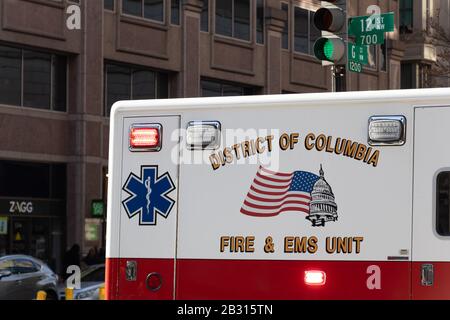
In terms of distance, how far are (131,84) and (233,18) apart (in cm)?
609

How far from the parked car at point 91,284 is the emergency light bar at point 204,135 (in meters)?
10.6

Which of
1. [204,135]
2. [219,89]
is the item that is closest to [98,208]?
[219,89]

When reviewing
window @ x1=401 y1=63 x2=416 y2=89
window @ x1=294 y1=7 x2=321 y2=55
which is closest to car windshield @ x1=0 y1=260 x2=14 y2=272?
window @ x1=294 y1=7 x2=321 y2=55

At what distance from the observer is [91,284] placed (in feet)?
62.7

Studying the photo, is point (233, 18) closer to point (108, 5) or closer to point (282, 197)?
point (108, 5)

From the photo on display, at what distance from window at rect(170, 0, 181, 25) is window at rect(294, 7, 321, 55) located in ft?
24.4

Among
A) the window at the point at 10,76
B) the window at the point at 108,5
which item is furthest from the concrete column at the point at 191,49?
the window at the point at 10,76

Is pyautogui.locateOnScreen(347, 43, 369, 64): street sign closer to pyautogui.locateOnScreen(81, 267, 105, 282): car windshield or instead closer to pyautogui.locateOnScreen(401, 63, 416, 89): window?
pyautogui.locateOnScreen(81, 267, 105, 282): car windshield

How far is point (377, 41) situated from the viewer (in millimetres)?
15125

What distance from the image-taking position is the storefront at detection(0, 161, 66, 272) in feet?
104

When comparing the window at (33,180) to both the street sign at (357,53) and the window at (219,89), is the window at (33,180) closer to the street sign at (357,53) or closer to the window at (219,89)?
the window at (219,89)

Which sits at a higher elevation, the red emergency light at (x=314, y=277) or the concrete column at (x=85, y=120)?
the concrete column at (x=85, y=120)

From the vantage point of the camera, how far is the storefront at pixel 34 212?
104 ft

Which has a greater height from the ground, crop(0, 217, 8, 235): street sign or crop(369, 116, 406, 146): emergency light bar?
crop(369, 116, 406, 146): emergency light bar
